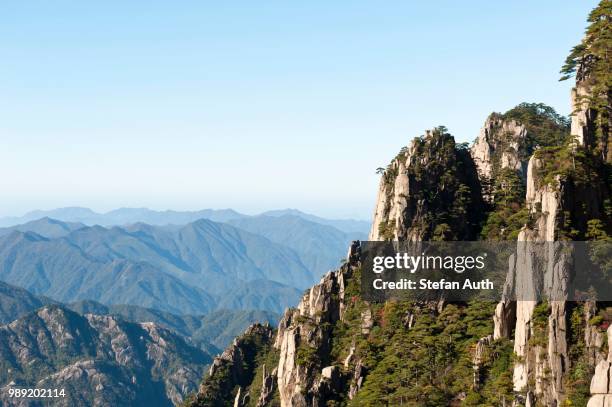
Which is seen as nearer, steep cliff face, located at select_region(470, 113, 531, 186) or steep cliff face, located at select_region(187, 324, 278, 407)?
steep cliff face, located at select_region(470, 113, 531, 186)

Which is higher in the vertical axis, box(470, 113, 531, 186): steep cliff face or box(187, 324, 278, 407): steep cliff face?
box(470, 113, 531, 186): steep cliff face

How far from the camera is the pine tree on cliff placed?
10719 cm

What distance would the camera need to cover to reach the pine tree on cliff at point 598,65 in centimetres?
10719

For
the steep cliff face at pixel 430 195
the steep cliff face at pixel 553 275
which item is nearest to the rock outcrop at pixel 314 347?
the steep cliff face at pixel 430 195

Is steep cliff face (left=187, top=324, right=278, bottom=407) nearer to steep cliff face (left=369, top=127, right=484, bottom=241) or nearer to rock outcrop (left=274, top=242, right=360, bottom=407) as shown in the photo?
rock outcrop (left=274, top=242, right=360, bottom=407)

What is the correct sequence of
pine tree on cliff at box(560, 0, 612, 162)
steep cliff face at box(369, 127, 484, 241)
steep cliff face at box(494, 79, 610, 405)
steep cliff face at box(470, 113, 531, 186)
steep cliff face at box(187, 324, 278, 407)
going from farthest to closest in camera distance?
steep cliff face at box(187, 324, 278, 407) < steep cliff face at box(470, 113, 531, 186) < steep cliff face at box(369, 127, 484, 241) < pine tree on cliff at box(560, 0, 612, 162) < steep cliff face at box(494, 79, 610, 405)

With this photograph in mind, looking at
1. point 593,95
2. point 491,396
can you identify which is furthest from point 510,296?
point 593,95

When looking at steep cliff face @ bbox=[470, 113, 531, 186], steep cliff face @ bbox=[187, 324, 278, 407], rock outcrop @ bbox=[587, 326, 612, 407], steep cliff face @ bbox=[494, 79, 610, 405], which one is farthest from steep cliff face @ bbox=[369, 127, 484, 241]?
rock outcrop @ bbox=[587, 326, 612, 407]

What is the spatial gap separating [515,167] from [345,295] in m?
37.1

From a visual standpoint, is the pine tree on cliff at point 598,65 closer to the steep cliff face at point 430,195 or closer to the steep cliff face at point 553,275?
the steep cliff face at point 553,275

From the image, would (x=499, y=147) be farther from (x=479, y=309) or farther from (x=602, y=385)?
(x=602, y=385)

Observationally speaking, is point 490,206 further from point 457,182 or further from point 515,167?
point 515,167

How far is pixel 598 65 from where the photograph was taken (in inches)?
4520

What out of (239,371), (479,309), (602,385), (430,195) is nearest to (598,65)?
(430,195)
